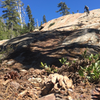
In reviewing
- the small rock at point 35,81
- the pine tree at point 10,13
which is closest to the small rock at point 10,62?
the small rock at point 35,81

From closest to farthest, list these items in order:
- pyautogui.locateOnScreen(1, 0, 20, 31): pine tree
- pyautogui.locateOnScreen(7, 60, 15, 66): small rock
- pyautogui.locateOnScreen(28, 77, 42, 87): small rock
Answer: pyautogui.locateOnScreen(28, 77, 42, 87): small rock → pyautogui.locateOnScreen(7, 60, 15, 66): small rock → pyautogui.locateOnScreen(1, 0, 20, 31): pine tree

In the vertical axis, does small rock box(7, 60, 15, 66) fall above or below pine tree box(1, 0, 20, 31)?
below

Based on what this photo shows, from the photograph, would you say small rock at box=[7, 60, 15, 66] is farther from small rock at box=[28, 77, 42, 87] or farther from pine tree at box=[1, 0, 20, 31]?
pine tree at box=[1, 0, 20, 31]

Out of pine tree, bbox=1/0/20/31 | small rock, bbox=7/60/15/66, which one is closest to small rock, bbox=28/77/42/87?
small rock, bbox=7/60/15/66

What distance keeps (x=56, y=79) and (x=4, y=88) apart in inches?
45.0

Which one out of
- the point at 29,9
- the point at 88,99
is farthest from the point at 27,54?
the point at 29,9

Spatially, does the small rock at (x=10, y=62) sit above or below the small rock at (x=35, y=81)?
above

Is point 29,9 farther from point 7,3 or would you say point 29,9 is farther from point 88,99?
point 88,99

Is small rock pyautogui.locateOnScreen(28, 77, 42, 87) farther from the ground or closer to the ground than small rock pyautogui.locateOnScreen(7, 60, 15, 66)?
closer to the ground

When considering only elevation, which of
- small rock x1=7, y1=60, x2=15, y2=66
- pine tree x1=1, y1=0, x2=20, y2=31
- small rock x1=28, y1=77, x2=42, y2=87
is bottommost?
small rock x1=28, y1=77, x2=42, y2=87

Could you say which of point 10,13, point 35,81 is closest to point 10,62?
point 35,81

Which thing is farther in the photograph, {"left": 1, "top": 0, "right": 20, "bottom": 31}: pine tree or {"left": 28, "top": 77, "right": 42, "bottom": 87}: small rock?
{"left": 1, "top": 0, "right": 20, "bottom": 31}: pine tree

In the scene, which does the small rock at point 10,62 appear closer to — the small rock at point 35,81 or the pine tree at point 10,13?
the small rock at point 35,81

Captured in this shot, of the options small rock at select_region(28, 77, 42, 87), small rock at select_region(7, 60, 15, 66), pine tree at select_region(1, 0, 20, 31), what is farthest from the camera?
pine tree at select_region(1, 0, 20, 31)
